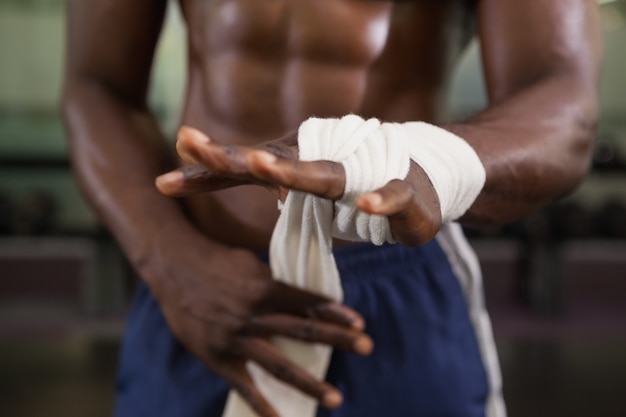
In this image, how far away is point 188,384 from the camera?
661mm

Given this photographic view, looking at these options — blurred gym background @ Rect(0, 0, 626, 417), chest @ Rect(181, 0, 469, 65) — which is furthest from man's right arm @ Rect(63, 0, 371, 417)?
blurred gym background @ Rect(0, 0, 626, 417)

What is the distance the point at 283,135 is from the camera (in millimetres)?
535

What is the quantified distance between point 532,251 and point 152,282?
3.17 meters

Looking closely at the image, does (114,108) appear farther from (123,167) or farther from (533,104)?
(533,104)

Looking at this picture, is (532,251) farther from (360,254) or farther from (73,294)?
(360,254)

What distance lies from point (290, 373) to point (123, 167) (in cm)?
32

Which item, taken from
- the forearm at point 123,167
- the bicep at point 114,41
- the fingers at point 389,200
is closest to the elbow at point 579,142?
the fingers at point 389,200

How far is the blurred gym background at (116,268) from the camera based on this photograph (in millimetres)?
2287

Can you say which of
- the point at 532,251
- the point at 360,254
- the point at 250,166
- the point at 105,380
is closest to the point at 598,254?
the point at 532,251

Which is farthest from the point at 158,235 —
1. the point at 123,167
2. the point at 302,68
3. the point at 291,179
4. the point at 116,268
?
the point at 116,268

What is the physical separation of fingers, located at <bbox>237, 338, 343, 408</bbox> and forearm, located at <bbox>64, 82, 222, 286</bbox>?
154 millimetres

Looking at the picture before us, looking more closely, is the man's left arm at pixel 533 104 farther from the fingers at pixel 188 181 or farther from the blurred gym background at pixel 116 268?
the blurred gym background at pixel 116 268

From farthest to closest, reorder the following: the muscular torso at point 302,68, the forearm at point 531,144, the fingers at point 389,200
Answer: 1. the muscular torso at point 302,68
2. the forearm at point 531,144
3. the fingers at point 389,200

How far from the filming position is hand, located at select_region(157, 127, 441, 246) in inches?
13.3
